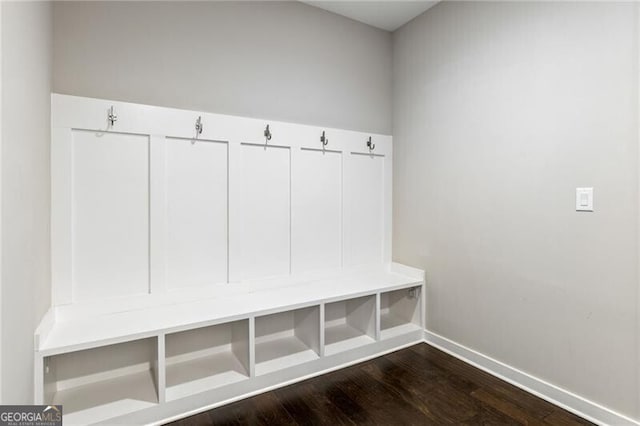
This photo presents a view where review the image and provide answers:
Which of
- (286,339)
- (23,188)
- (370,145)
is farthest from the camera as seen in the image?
(370,145)

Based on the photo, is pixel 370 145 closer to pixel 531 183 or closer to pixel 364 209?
pixel 364 209

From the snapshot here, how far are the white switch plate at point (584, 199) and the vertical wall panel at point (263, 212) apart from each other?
67.0 inches

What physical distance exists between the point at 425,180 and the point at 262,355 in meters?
1.74

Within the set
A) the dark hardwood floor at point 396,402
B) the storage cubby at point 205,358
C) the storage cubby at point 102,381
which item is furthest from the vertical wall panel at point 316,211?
the storage cubby at point 102,381

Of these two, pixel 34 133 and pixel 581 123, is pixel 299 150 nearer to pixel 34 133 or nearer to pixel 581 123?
pixel 34 133

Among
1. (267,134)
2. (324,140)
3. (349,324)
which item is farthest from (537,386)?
(267,134)

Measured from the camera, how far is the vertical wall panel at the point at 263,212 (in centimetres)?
221

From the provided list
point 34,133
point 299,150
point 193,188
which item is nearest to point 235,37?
point 299,150

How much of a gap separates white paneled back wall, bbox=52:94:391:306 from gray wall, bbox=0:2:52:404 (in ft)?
0.52

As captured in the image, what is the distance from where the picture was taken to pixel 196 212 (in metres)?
2.06

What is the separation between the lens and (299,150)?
2412mm

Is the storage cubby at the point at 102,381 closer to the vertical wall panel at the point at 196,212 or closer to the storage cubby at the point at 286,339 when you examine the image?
the vertical wall panel at the point at 196,212

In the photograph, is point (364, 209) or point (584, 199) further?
point (364, 209)

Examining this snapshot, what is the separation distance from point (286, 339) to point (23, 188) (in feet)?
5.76
